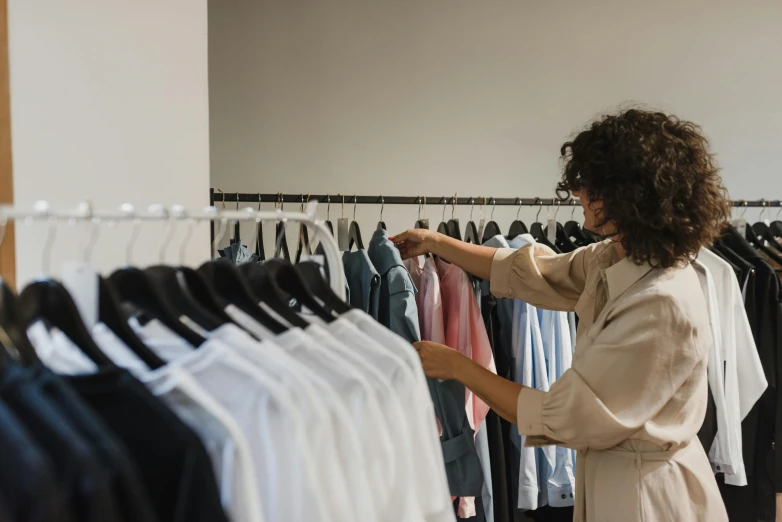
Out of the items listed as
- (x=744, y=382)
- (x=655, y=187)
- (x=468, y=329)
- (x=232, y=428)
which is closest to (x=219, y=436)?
(x=232, y=428)

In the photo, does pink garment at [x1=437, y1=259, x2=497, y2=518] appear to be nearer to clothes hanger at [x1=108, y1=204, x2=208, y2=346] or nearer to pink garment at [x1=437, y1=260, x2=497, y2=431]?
pink garment at [x1=437, y1=260, x2=497, y2=431]

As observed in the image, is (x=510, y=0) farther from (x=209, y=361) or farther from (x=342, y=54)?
(x=209, y=361)

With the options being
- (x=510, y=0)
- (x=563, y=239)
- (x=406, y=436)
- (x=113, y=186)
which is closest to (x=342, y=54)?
(x=510, y=0)

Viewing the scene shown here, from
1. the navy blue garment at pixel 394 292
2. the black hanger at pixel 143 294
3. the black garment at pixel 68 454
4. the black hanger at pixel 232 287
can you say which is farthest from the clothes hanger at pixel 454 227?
the black garment at pixel 68 454

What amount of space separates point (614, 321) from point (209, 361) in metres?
0.89

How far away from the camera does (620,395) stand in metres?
1.19

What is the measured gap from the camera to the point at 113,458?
0.47 metres

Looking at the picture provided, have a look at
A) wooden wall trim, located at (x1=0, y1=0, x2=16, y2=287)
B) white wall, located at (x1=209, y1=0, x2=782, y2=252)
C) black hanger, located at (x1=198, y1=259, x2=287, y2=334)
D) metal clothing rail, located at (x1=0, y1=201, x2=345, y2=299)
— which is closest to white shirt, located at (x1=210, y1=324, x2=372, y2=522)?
black hanger, located at (x1=198, y1=259, x2=287, y2=334)

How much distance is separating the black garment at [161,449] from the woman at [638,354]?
0.80 meters

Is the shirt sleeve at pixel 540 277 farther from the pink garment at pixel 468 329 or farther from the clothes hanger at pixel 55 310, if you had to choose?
the clothes hanger at pixel 55 310

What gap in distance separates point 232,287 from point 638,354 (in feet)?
2.59

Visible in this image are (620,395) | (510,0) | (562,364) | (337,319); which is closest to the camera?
(337,319)

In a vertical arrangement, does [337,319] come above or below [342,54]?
below

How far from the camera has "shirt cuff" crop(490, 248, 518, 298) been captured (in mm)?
1581
